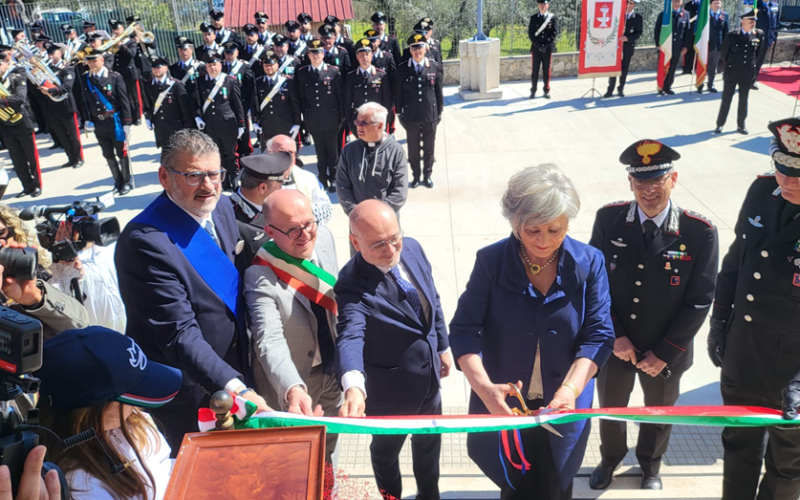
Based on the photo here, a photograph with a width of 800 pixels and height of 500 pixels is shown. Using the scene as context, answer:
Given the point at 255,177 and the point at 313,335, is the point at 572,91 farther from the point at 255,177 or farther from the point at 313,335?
the point at 313,335

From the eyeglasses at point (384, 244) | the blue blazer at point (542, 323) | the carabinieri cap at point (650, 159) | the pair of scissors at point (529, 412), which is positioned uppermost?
the carabinieri cap at point (650, 159)

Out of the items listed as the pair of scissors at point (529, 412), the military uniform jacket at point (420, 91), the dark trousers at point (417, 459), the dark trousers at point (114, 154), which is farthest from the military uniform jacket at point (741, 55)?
the dark trousers at point (114, 154)

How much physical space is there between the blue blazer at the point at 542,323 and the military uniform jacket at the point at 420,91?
5711 millimetres

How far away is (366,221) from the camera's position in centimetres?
260

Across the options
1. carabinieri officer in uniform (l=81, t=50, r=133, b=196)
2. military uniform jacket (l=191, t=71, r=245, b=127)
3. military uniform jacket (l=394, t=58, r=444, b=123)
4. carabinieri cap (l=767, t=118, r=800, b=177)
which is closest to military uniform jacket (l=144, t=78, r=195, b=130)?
military uniform jacket (l=191, t=71, r=245, b=127)

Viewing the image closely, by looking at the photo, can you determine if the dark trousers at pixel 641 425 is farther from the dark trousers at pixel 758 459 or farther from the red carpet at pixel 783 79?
the red carpet at pixel 783 79

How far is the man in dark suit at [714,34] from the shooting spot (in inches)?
464

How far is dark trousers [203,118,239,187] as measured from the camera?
826 cm

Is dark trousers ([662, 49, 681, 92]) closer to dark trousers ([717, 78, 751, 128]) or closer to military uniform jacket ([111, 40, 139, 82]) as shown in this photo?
dark trousers ([717, 78, 751, 128])

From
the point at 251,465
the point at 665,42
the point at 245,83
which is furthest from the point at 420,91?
the point at 251,465

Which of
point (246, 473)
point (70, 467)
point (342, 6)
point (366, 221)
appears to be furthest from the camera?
point (342, 6)

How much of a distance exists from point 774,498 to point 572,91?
1136 cm

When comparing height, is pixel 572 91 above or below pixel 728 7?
below

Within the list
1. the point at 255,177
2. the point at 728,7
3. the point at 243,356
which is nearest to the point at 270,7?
the point at 728,7
